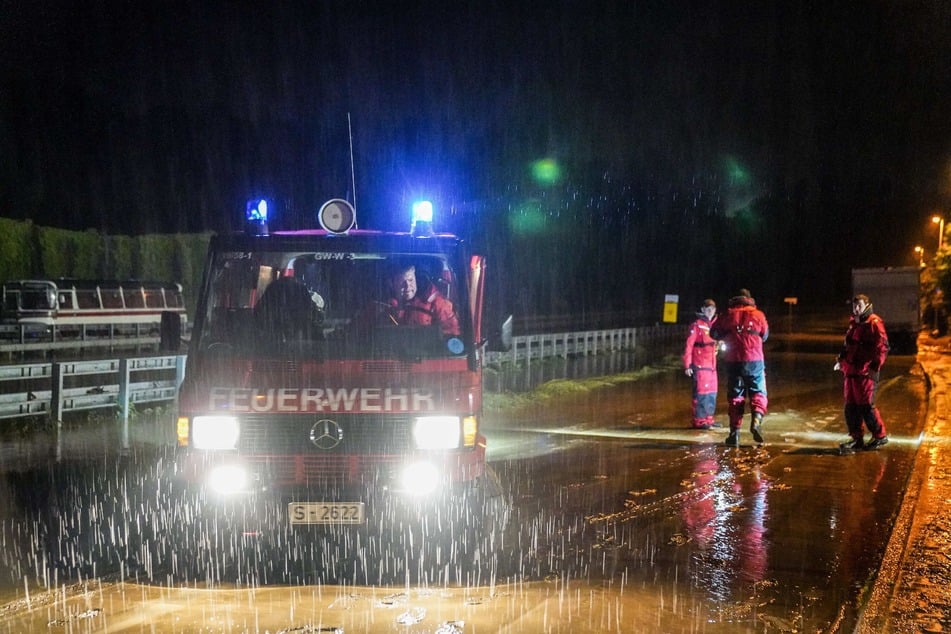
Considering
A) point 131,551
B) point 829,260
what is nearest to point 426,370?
point 131,551

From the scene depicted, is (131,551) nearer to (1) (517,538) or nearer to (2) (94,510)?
(2) (94,510)

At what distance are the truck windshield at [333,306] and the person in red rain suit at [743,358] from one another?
18.5 ft

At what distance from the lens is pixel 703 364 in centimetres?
1259

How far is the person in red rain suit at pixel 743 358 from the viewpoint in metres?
10.8

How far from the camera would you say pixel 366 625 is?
4.83m

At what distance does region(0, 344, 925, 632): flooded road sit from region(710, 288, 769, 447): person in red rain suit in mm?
414

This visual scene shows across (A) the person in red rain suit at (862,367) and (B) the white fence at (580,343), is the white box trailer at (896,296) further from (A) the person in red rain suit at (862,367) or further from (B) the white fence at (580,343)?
(A) the person in red rain suit at (862,367)

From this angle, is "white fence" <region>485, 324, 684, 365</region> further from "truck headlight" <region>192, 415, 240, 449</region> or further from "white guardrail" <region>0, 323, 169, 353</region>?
"truck headlight" <region>192, 415, 240, 449</region>

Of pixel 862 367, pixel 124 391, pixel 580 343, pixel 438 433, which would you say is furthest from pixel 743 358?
pixel 580 343

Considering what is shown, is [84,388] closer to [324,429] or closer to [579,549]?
[324,429]

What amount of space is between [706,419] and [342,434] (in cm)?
836

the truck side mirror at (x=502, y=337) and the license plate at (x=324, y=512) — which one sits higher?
the truck side mirror at (x=502, y=337)

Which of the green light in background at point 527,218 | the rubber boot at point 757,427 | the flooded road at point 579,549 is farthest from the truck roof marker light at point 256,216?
the green light in background at point 527,218

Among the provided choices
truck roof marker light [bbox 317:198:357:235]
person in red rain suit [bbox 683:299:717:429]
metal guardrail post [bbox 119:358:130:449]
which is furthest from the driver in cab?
metal guardrail post [bbox 119:358:130:449]
